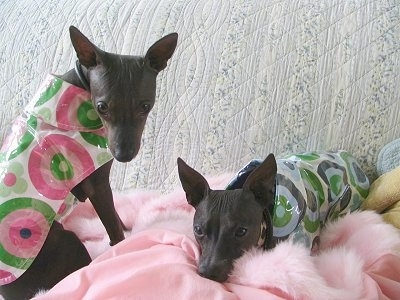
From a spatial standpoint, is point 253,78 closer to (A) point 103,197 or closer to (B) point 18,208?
(A) point 103,197

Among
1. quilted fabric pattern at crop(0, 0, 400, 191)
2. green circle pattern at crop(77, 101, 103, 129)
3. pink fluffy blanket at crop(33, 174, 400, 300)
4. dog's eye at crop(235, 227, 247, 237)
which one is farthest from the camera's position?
quilted fabric pattern at crop(0, 0, 400, 191)

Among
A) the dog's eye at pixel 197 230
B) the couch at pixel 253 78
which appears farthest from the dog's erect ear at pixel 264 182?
the couch at pixel 253 78

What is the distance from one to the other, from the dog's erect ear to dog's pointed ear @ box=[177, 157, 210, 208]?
10cm

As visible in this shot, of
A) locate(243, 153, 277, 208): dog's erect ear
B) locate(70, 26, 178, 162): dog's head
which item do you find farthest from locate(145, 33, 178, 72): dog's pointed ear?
locate(243, 153, 277, 208): dog's erect ear

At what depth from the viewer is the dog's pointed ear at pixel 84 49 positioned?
1.28 m

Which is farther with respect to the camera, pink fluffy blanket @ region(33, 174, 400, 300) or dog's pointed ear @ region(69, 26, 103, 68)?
dog's pointed ear @ region(69, 26, 103, 68)

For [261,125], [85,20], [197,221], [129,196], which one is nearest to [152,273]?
[197,221]

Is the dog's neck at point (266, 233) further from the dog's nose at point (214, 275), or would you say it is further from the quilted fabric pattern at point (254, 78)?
the quilted fabric pattern at point (254, 78)

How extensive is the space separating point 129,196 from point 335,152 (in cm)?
59

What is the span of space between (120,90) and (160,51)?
0.14 meters

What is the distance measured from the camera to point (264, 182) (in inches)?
51.5

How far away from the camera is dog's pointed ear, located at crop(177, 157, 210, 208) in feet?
4.33

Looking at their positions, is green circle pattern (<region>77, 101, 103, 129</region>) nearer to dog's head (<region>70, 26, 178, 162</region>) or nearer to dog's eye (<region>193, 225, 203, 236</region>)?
dog's head (<region>70, 26, 178, 162</region>)

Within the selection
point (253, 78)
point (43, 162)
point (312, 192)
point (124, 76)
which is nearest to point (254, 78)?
point (253, 78)
